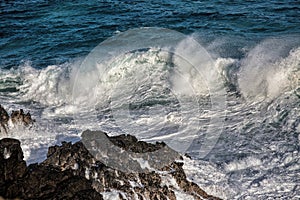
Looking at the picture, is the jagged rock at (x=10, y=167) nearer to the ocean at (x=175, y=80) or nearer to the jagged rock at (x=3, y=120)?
the ocean at (x=175, y=80)

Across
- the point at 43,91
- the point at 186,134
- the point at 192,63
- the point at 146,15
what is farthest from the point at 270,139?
the point at 146,15

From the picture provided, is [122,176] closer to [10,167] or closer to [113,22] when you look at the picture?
[10,167]

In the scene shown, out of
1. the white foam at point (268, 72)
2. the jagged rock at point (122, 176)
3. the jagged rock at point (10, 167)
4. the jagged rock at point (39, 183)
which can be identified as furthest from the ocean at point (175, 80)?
the jagged rock at point (39, 183)

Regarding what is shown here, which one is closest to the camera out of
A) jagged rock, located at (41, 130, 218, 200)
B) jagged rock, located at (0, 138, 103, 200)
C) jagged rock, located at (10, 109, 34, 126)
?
jagged rock, located at (0, 138, 103, 200)

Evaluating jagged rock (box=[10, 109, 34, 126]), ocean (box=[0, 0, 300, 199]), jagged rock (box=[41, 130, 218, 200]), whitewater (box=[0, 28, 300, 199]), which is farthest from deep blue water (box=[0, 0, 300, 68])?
jagged rock (box=[41, 130, 218, 200])

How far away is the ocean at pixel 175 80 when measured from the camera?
36.2 ft

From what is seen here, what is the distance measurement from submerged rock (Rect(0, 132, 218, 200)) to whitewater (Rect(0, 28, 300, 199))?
74 cm

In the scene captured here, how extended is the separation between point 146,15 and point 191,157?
12.4 metres

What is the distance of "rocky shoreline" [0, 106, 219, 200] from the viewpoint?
25.0 ft

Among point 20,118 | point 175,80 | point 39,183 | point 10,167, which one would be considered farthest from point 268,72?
point 10,167

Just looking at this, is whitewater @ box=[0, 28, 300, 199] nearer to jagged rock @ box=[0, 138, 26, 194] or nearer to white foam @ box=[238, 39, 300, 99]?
white foam @ box=[238, 39, 300, 99]

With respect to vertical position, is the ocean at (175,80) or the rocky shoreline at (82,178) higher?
the rocky shoreline at (82,178)

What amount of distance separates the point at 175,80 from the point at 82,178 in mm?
8319

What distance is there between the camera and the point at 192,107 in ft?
46.3
